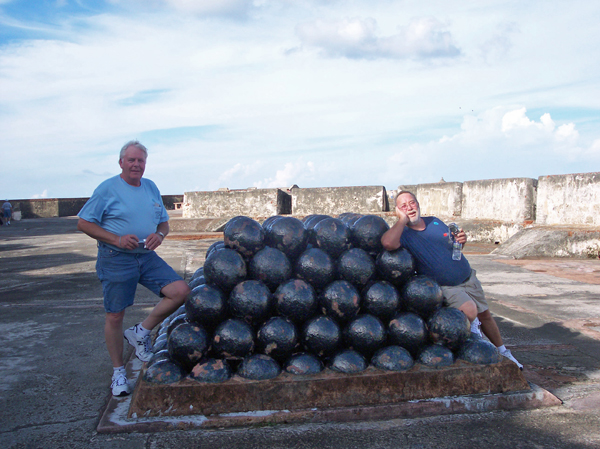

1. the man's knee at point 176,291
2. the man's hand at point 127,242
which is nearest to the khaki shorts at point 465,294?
the man's knee at point 176,291

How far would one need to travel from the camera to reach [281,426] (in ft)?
8.44

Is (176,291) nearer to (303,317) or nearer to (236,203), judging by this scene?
(303,317)

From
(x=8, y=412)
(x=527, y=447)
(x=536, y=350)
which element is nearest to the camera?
(x=527, y=447)

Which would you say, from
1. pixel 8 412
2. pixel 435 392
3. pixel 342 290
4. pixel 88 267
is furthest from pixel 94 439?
pixel 88 267

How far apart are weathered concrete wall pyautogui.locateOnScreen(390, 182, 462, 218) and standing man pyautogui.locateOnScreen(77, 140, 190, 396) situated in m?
11.6

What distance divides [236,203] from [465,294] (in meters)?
12.8

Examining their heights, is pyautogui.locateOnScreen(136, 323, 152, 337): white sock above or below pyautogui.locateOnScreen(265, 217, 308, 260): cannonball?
below

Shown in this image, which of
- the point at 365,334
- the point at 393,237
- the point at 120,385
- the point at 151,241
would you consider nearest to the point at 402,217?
the point at 393,237

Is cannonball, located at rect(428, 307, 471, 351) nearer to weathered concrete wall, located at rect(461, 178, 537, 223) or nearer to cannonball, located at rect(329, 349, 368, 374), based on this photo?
cannonball, located at rect(329, 349, 368, 374)

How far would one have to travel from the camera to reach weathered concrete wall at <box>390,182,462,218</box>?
1354 cm

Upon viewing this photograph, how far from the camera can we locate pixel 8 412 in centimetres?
274

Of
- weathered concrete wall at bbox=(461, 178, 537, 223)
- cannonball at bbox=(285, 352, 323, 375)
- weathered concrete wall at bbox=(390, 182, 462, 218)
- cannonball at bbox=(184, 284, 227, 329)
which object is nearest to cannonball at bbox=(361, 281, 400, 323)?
cannonball at bbox=(285, 352, 323, 375)

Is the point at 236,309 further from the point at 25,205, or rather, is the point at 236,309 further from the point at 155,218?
the point at 25,205

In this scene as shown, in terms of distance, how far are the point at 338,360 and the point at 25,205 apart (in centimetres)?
3084
